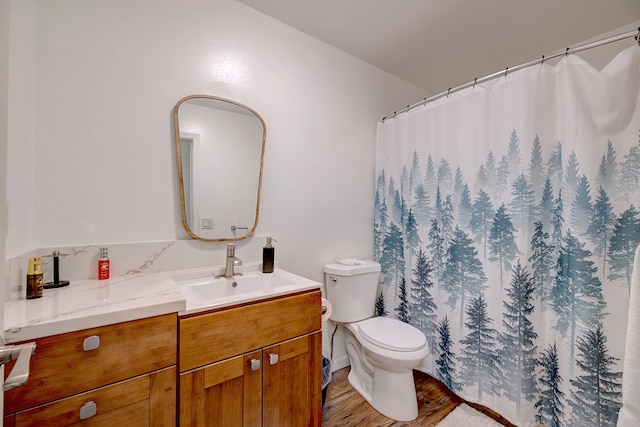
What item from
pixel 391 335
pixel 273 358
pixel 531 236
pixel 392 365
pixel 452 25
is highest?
pixel 452 25

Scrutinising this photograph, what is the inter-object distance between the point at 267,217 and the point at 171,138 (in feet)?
2.26

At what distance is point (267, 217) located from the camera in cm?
168

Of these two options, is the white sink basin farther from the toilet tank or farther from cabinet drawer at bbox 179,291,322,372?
the toilet tank

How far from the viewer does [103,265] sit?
118 cm

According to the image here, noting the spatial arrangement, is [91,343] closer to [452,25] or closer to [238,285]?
[238,285]

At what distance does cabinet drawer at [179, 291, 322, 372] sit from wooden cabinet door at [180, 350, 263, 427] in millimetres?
40

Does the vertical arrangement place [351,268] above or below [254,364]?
above

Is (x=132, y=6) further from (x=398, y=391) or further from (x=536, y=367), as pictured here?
(x=536, y=367)

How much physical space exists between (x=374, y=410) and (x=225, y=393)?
104 cm

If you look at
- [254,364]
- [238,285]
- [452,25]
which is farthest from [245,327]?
[452,25]

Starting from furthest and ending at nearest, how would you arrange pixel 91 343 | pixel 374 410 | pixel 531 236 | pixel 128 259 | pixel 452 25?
pixel 452 25 < pixel 374 410 < pixel 531 236 < pixel 128 259 < pixel 91 343

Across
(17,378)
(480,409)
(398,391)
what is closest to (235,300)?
(17,378)

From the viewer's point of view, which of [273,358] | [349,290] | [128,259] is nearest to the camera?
[273,358]

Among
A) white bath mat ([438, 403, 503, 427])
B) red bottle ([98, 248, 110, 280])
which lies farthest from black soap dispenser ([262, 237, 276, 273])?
white bath mat ([438, 403, 503, 427])
